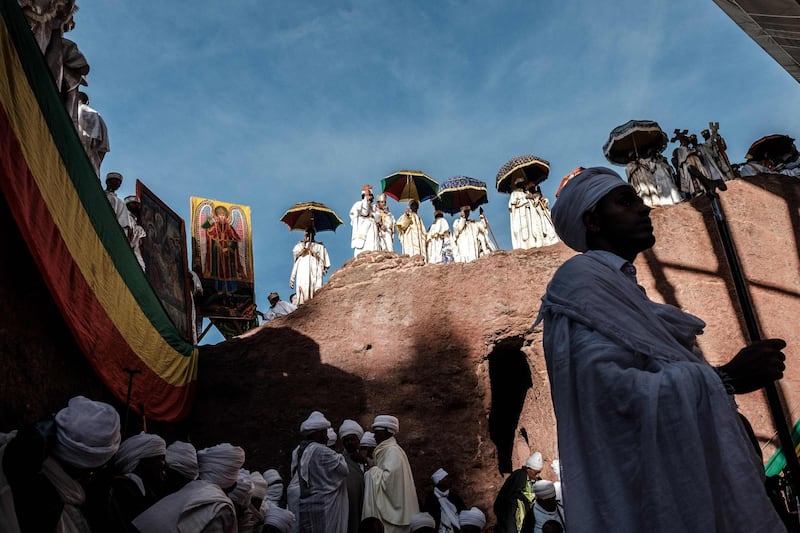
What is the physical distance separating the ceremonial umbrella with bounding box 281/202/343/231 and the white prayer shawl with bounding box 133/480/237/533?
→ 12631 millimetres

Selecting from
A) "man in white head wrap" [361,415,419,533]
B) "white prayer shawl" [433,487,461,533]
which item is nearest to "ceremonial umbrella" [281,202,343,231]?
"white prayer shawl" [433,487,461,533]

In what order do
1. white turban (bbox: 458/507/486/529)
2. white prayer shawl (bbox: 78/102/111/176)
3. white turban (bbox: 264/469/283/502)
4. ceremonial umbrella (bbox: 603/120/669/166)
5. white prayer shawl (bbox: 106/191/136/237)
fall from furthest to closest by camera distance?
ceremonial umbrella (bbox: 603/120/669/166) → white prayer shawl (bbox: 106/191/136/237) → white prayer shawl (bbox: 78/102/111/176) → white turban (bbox: 264/469/283/502) → white turban (bbox: 458/507/486/529)

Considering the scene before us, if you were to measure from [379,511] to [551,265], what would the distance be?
6482 mm

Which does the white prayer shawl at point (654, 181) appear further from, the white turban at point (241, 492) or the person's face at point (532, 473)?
the white turban at point (241, 492)

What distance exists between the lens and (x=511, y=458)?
13289 millimetres

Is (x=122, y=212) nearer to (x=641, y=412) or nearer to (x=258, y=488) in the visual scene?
(x=258, y=488)

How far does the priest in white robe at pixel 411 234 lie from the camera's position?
17.3 metres

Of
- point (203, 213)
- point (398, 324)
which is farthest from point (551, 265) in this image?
point (203, 213)

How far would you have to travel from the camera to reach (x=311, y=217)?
16.8 m

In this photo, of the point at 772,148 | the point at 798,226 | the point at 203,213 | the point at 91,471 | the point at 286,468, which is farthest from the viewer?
the point at 772,148

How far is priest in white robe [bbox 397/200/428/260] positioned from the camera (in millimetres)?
17312

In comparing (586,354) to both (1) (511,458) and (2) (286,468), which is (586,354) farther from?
(1) (511,458)

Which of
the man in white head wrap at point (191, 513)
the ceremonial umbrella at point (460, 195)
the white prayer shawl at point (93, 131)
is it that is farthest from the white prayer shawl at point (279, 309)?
the man in white head wrap at point (191, 513)

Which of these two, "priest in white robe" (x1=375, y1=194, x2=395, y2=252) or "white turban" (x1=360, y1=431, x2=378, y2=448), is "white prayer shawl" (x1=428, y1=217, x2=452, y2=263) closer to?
"priest in white robe" (x1=375, y1=194, x2=395, y2=252)
